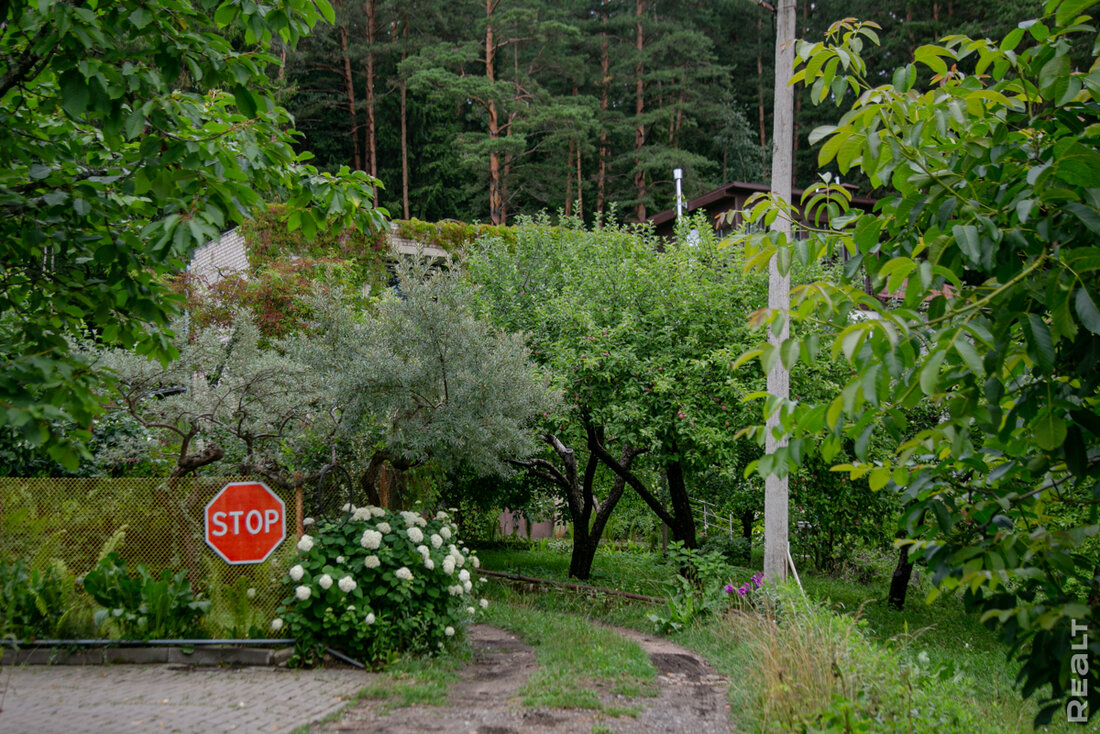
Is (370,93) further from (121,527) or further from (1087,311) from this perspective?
(1087,311)

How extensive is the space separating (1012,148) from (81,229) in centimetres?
454

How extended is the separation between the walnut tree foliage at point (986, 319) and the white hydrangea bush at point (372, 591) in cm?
553

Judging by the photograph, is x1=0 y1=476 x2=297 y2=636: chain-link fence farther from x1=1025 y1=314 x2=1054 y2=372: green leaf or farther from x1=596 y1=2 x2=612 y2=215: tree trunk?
x1=596 y1=2 x2=612 y2=215: tree trunk

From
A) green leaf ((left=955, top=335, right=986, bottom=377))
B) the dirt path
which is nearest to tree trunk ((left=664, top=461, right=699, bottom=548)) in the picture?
the dirt path

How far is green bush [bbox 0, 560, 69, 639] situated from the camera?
725 cm

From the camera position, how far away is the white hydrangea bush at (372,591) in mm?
7297

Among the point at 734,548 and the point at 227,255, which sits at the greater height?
the point at 227,255

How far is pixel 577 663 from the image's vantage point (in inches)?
297

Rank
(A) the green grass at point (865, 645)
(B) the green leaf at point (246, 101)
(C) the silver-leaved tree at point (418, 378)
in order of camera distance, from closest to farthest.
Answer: (B) the green leaf at point (246, 101) → (A) the green grass at point (865, 645) → (C) the silver-leaved tree at point (418, 378)

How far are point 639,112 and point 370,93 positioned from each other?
10.7 meters

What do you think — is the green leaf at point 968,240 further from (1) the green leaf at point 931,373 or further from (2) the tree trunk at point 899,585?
(2) the tree trunk at point 899,585

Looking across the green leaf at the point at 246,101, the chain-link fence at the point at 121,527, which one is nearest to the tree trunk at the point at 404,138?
the chain-link fence at the point at 121,527

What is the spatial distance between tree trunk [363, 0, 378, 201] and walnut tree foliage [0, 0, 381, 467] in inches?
1034

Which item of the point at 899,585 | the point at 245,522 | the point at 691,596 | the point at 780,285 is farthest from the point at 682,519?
the point at 245,522
